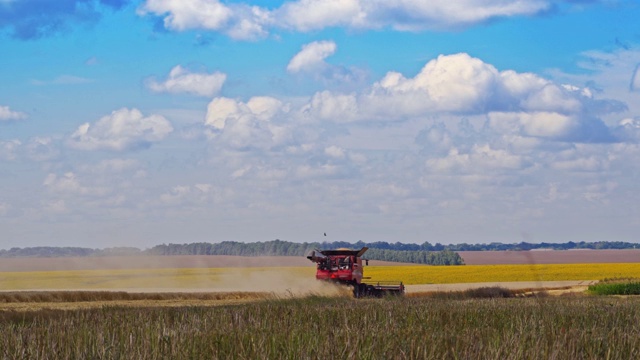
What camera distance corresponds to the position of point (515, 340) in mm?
8961

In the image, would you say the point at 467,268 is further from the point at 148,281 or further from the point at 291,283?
the point at 291,283

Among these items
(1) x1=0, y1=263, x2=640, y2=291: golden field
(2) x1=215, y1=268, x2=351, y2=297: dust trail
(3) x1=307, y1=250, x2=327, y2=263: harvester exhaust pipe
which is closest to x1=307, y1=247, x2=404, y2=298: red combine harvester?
(3) x1=307, y1=250, x2=327, y2=263: harvester exhaust pipe

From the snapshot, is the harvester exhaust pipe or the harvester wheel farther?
the harvester exhaust pipe

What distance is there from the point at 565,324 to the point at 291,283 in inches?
1617

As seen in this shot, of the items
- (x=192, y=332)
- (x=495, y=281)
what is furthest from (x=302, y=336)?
(x=495, y=281)

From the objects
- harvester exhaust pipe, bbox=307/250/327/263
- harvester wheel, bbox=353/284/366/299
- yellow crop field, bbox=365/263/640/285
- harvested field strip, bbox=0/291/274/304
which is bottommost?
harvested field strip, bbox=0/291/274/304

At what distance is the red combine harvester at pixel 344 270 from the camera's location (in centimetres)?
4284

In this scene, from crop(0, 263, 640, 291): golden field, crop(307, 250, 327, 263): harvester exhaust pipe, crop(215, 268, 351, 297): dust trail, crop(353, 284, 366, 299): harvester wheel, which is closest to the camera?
crop(353, 284, 366, 299): harvester wheel

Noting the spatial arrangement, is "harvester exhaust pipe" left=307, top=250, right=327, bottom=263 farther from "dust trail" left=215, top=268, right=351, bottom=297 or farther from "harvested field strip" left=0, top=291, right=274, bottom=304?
"harvested field strip" left=0, top=291, right=274, bottom=304

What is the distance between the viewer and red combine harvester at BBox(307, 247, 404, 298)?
42844 mm

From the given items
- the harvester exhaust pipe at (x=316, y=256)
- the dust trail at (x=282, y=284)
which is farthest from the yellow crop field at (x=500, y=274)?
the harvester exhaust pipe at (x=316, y=256)

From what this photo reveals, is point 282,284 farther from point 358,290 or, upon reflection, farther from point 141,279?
point 141,279

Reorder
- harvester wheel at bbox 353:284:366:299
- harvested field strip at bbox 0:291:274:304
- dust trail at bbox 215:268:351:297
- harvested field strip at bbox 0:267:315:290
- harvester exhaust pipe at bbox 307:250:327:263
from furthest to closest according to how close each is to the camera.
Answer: harvested field strip at bbox 0:267:315:290
harvested field strip at bbox 0:291:274:304
harvester exhaust pipe at bbox 307:250:327:263
dust trail at bbox 215:268:351:297
harvester wheel at bbox 353:284:366:299

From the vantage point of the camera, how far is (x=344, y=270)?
44156mm
